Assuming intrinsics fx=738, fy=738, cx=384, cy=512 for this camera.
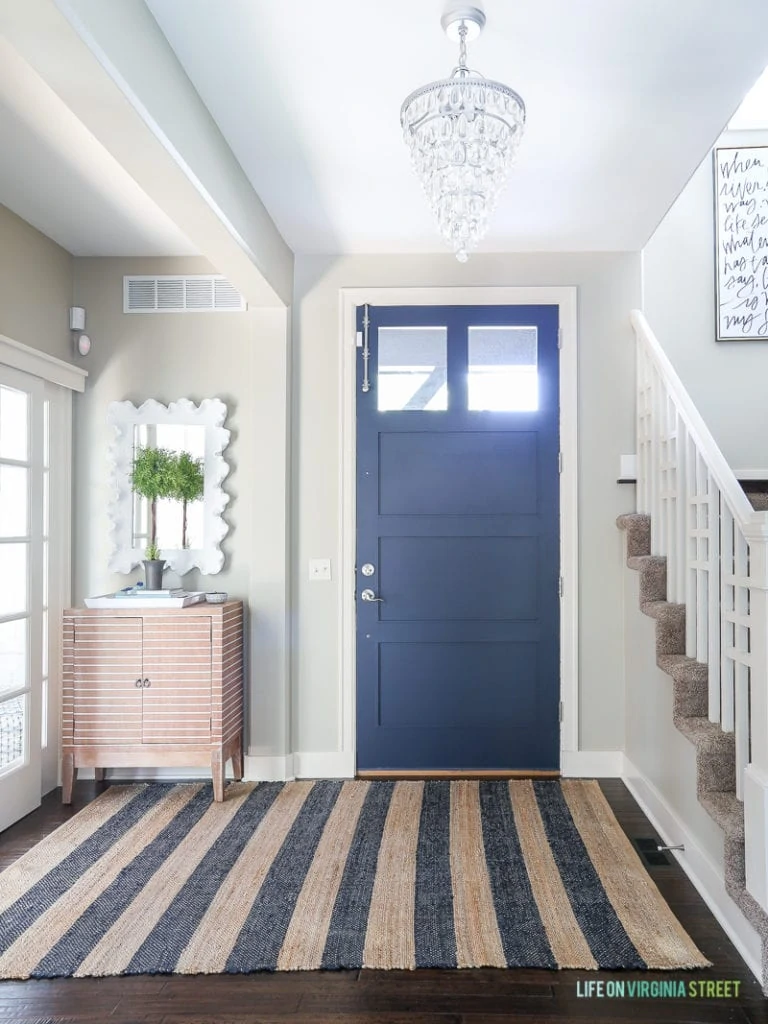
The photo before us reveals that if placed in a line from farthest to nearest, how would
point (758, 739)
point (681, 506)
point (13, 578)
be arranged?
point (13, 578) → point (681, 506) → point (758, 739)

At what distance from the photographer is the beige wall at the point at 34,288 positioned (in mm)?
3221

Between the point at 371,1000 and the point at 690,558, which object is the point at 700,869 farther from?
the point at 371,1000

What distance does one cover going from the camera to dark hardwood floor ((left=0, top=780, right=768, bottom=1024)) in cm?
190

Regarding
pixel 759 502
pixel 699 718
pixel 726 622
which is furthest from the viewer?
pixel 759 502

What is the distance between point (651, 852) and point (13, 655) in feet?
9.10

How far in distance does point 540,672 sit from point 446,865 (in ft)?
4.00

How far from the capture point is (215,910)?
7.85 ft

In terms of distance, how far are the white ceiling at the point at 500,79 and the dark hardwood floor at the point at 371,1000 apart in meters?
2.62

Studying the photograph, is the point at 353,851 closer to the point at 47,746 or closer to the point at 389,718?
the point at 389,718


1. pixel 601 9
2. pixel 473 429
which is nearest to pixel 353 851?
pixel 473 429

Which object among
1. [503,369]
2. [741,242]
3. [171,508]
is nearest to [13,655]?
[171,508]

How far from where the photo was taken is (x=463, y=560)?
12.1 feet

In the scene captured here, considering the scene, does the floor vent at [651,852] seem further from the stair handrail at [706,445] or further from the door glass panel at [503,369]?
the door glass panel at [503,369]

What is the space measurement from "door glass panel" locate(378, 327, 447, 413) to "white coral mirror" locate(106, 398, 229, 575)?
2.77ft
